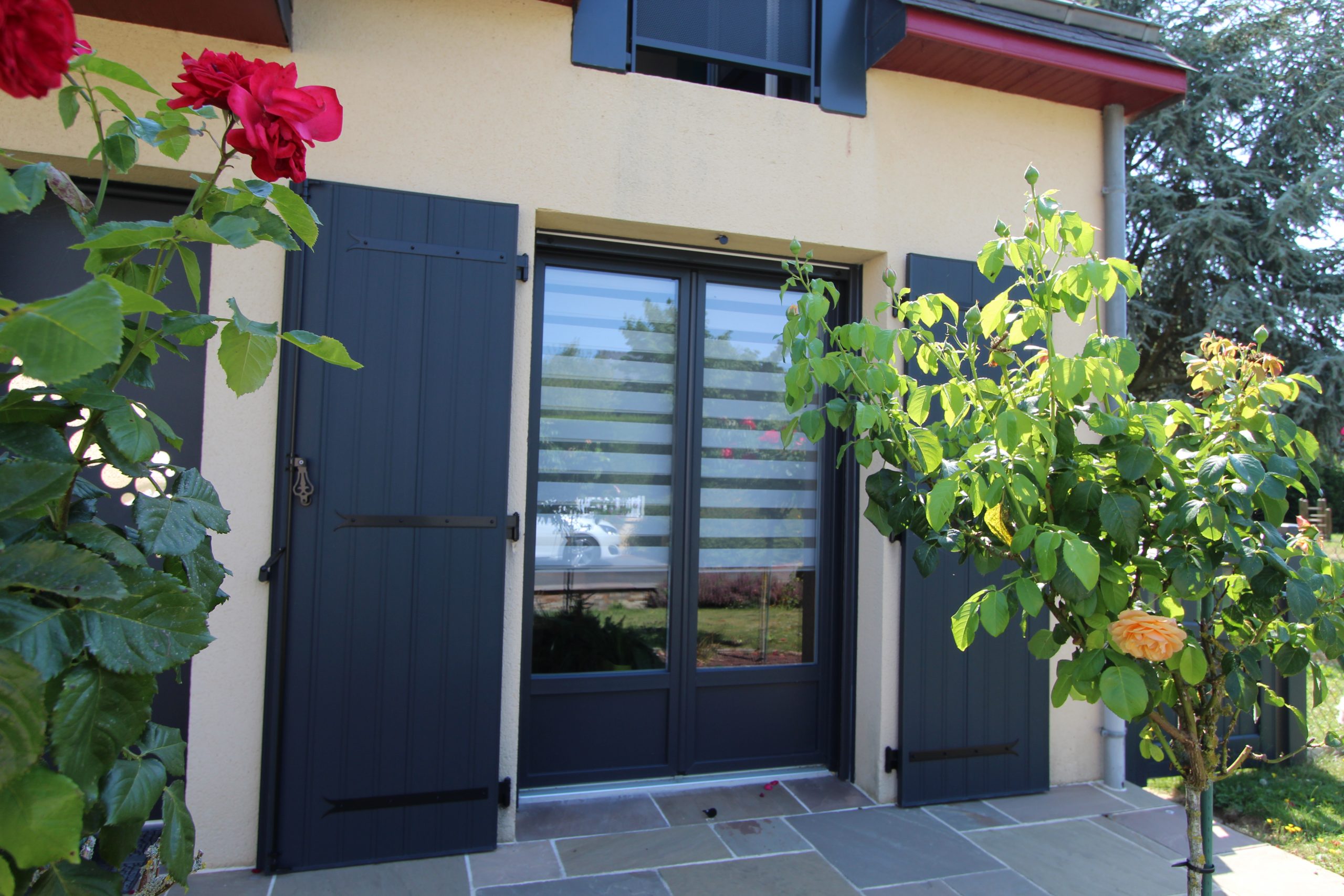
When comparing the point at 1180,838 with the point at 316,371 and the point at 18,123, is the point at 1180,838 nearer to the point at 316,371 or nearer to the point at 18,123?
the point at 316,371

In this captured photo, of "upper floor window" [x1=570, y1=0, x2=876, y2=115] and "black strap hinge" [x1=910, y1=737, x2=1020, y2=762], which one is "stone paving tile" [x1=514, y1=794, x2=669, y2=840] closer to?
"black strap hinge" [x1=910, y1=737, x2=1020, y2=762]

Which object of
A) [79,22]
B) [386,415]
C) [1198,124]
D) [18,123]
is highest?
[1198,124]

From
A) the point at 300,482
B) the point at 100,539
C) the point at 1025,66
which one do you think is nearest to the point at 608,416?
the point at 300,482

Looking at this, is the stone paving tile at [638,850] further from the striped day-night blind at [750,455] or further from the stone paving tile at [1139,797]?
the stone paving tile at [1139,797]

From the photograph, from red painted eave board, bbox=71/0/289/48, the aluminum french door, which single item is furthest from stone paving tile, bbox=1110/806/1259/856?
red painted eave board, bbox=71/0/289/48

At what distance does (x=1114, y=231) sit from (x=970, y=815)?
8.22 ft

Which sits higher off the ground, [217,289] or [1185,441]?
[217,289]

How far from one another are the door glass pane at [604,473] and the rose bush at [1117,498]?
58.0 inches

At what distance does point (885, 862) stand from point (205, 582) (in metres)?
2.51

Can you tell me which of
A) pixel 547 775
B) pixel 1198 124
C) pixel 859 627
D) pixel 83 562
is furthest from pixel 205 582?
pixel 1198 124

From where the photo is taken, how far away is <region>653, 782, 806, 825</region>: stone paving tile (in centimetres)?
306

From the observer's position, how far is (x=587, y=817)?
119 inches

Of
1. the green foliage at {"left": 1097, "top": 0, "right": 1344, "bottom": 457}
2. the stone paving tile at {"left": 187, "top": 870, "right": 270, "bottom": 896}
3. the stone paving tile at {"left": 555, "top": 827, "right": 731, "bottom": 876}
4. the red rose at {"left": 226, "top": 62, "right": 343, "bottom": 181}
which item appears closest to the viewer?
the red rose at {"left": 226, "top": 62, "right": 343, "bottom": 181}

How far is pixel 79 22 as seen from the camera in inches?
101
